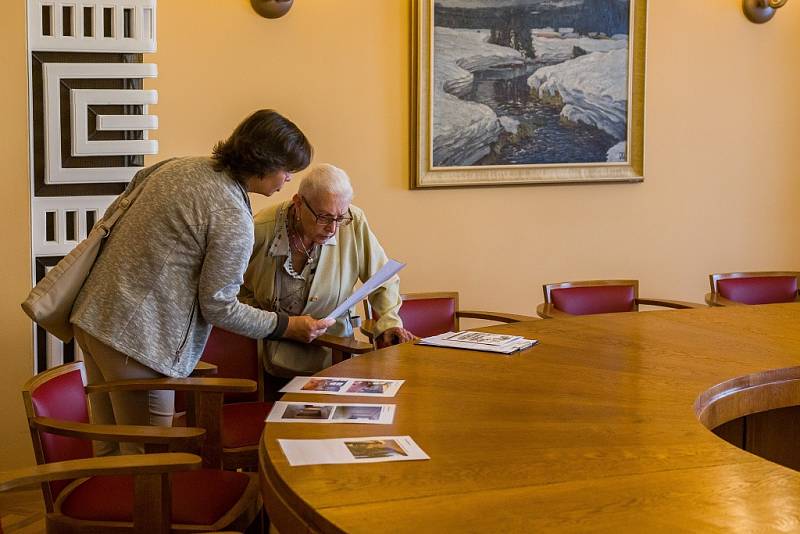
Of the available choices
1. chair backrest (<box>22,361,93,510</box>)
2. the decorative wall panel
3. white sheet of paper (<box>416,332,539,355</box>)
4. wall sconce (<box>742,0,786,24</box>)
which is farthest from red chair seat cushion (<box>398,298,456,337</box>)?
wall sconce (<box>742,0,786,24</box>)

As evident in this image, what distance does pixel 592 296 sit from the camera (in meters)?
5.18

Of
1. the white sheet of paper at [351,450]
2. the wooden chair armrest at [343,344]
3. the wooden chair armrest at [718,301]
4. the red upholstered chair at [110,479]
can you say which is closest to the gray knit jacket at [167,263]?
the red upholstered chair at [110,479]

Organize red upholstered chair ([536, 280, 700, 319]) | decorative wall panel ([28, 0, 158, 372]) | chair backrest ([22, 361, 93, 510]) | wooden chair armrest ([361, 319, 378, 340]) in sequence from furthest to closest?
red upholstered chair ([536, 280, 700, 319])
wooden chair armrest ([361, 319, 378, 340])
decorative wall panel ([28, 0, 158, 372])
chair backrest ([22, 361, 93, 510])

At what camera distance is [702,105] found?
21.1 feet

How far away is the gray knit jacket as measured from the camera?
3156mm

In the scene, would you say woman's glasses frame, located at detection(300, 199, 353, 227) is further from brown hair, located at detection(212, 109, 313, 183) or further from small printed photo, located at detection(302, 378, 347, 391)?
small printed photo, located at detection(302, 378, 347, 391)

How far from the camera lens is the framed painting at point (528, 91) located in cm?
564

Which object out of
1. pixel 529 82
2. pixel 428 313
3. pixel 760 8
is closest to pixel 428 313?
pixel 428 313

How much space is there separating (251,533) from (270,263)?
1.14 m

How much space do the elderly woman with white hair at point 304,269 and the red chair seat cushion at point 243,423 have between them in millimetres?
210

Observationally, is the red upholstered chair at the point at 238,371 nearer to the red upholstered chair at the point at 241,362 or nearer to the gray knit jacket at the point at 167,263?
the red upholstered chair at the point at 241,362

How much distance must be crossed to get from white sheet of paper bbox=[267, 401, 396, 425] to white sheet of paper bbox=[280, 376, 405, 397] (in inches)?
5.2

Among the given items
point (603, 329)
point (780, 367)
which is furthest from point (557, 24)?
point (780, 367)

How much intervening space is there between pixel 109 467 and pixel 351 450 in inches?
22.3
